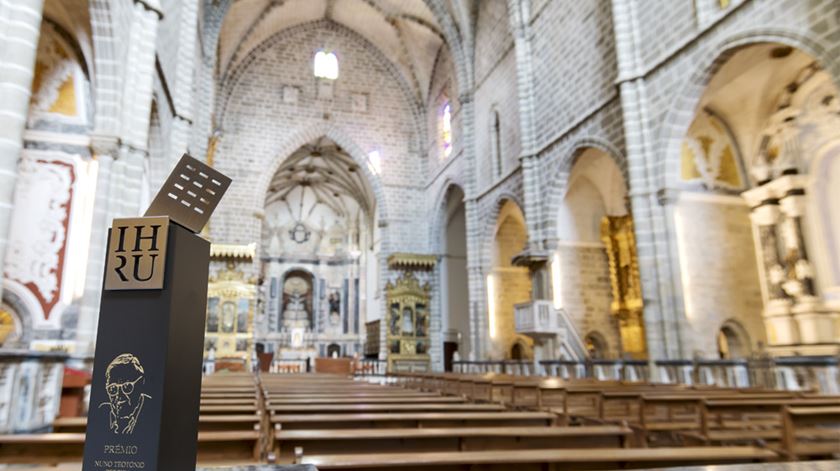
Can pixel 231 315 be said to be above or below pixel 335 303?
below

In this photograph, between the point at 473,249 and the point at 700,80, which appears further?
the point at 473,249

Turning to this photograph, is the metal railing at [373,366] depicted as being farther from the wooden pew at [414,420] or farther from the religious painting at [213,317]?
the wooden pew at [414,420]

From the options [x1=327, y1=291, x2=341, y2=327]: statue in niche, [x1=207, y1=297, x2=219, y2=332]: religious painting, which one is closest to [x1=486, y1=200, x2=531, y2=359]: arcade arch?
[x1=207, y1=297, x2=219, y2=332]: religious painting

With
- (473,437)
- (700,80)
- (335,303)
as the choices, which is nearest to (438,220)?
(335,303)

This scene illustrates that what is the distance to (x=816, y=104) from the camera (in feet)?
37.2

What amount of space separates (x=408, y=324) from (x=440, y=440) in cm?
2047

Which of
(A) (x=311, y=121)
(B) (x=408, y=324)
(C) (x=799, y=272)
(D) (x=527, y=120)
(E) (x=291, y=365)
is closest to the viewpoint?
(C) (x=799, y=272)

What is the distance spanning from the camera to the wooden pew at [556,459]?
242cm

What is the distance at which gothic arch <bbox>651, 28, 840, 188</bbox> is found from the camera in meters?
8.45

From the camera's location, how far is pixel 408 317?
77.7ft

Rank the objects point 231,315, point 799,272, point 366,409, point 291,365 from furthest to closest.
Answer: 1. point 291,365
2. point 231,315
3. point 799,272
4. point 366,409

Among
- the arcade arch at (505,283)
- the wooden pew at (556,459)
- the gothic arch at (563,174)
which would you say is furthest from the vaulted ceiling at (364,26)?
the wooden pew at (556,459)

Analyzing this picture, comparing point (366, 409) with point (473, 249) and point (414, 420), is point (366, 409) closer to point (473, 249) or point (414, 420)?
point (414, 420)

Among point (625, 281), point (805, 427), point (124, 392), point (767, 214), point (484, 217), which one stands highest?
point (484, 217)
